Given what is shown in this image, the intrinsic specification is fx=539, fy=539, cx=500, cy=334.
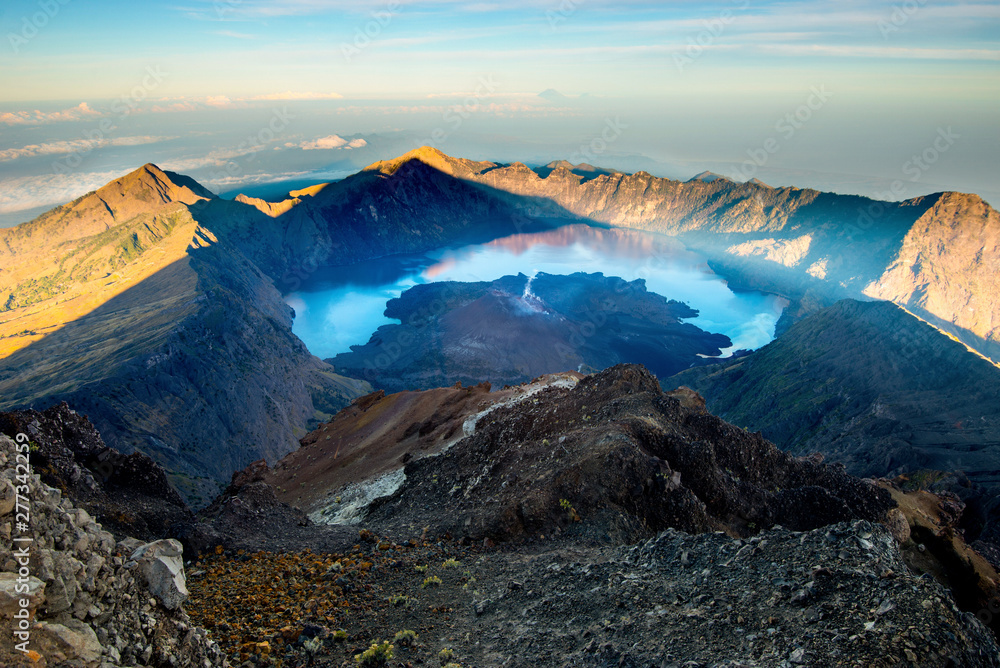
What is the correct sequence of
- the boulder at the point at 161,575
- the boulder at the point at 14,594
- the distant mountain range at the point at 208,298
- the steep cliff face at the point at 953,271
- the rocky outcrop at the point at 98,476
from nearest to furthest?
the boulder at the point at 14,594
the boulder at the point at 161,575
the rocky outcrop at the point at 98,476
the distant mountain range at the point at 208,298
the steep cliff face at the point at 953,271

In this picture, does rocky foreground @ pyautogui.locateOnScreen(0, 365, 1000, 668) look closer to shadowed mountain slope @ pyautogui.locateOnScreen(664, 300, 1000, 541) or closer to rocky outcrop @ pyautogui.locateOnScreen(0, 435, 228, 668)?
rocky outcrop @ pyautogui.locateOnScreen(0, 435, 228, 668)

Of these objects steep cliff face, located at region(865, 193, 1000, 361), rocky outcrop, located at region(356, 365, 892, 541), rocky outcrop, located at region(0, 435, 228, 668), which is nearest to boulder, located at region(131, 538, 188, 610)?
rocky outcrop, located at region(0, 435, 228, 668)

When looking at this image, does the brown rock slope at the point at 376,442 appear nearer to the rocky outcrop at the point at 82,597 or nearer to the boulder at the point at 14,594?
the rocky outcrop at the point at 82,597

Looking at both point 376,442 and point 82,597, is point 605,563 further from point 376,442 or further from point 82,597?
point 376,442

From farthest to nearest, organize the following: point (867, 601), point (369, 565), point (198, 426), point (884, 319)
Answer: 1. point (884, 319)
2. point (198, 426)
3. point (369, 565)
4. point (867, 601)

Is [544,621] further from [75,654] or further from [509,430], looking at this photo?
[509,430]

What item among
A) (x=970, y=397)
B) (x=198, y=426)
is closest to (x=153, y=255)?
(x=198, y=426)

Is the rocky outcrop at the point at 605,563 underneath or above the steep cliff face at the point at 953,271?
above

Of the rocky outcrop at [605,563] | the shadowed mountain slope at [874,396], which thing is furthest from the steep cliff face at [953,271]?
the rocky outcrop at [605,563]
